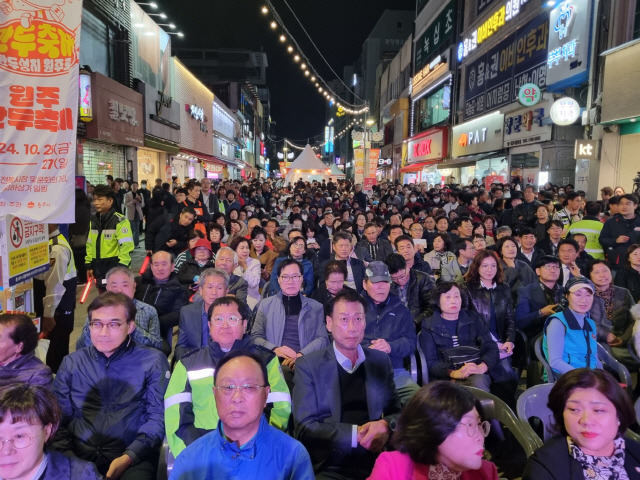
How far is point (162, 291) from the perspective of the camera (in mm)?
5273

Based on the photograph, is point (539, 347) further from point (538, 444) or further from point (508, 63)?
point (508, 63)

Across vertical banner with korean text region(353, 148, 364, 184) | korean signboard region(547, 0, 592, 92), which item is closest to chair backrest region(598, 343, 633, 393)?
korean signboard region(547, 0, 592, 92)

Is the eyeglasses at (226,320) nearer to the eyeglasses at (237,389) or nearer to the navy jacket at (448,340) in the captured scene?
the eyeglasses at (237,389)

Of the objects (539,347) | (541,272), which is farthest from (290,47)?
(539,347)

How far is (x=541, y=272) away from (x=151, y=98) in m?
21.1

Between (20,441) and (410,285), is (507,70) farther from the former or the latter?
(20,441)

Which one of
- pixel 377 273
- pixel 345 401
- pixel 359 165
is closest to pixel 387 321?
pixel 377 273

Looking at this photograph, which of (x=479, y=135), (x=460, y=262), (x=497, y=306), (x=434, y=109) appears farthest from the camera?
(x=434, y=109)

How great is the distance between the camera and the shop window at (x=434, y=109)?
31.8 m

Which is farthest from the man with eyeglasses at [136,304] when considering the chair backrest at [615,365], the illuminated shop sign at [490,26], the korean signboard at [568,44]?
the illuminated shop sign at [490,26]

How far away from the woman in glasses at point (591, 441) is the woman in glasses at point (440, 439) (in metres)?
0.42

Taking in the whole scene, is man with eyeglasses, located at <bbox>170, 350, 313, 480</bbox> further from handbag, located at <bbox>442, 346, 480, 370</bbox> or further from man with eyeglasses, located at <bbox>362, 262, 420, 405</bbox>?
handbag, located at <bbox>442, 346, 480, 370</bbox>

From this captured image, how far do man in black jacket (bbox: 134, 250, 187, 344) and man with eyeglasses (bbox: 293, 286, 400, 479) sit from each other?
8.54 ft

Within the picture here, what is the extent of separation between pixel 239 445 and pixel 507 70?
2174cm
